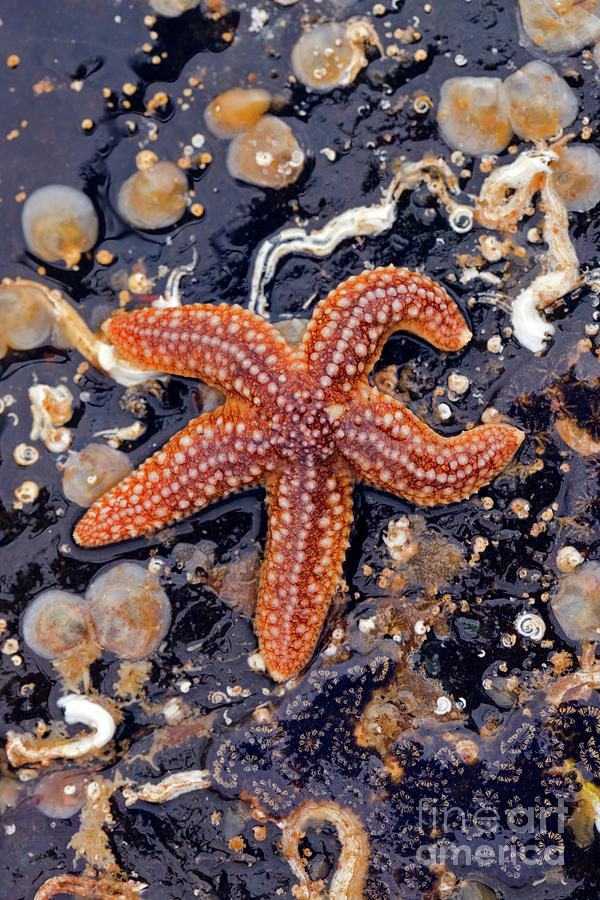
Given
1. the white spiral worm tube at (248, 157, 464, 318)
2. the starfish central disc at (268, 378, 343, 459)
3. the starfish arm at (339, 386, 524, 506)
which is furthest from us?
the white spiral worm tube at (248, 157, 464, 318)

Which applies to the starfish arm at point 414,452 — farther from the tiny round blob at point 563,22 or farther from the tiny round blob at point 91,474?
the tiny round blob at point 563,22

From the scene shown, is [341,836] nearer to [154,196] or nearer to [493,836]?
[493,836]

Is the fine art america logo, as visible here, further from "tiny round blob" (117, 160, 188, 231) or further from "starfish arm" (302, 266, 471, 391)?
"tiny round blob" (117, 160, 188, 231)

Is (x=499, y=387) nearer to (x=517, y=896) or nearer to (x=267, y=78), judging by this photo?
(x=267, y=78)

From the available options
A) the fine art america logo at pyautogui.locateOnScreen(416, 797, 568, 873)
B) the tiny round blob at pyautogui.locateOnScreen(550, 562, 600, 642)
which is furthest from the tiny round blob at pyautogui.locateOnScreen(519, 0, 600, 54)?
the fine art america logo at pyautogui.locateOnScreen(416, 797, 568, 873)

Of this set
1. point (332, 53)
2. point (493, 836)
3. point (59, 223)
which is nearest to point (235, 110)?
point (332, 53)
